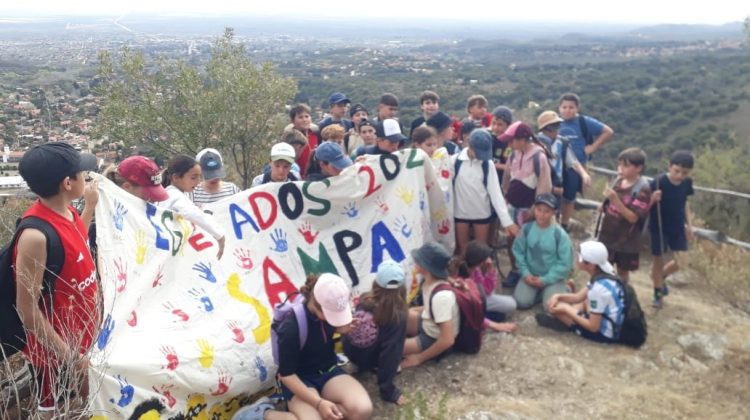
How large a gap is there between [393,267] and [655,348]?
3.08 metres

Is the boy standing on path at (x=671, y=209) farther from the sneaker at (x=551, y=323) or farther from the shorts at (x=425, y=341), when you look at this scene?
the shorts at (x=425, y=341)

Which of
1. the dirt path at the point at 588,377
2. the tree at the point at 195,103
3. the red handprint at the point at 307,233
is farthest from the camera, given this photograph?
the tree at the point at 195,103

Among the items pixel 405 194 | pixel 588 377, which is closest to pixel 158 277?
pixel 405 194

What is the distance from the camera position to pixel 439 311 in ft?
17.6

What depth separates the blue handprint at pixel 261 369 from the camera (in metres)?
4.83

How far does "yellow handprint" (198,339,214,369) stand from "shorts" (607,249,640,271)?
14.6 ft

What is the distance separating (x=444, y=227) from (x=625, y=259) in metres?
2.01

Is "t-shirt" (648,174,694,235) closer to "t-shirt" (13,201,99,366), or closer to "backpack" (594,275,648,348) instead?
"backpack" (594,275,648,348)

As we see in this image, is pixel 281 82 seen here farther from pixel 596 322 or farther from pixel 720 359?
pixel 720 359

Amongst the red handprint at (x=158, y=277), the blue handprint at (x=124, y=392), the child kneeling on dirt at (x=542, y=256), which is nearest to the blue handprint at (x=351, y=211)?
the child kneeling on dirt at (x=542, y=256)

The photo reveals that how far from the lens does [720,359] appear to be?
600 cm

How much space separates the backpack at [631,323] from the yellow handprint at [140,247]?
4.10 m

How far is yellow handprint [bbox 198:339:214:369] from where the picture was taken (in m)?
4.51

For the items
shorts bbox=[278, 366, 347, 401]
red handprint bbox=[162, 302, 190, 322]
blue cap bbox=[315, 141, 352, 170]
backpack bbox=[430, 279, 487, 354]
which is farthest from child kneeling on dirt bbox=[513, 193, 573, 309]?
red handprint bbox=[162, 302, 190, 322]
